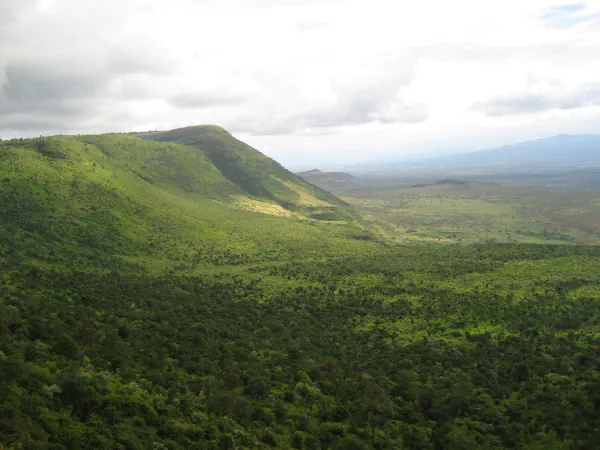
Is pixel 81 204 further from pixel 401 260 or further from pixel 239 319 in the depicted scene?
pixel 401 260

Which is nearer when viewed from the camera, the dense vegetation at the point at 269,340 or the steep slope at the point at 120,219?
the dense vegetation at the point at 269,340

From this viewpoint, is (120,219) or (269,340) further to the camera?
(120,219)

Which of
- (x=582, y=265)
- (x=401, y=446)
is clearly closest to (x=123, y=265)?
(x=401, y=446)

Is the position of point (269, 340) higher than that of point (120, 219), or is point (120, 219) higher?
point (120, 219)

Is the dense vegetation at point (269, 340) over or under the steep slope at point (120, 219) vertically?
under
